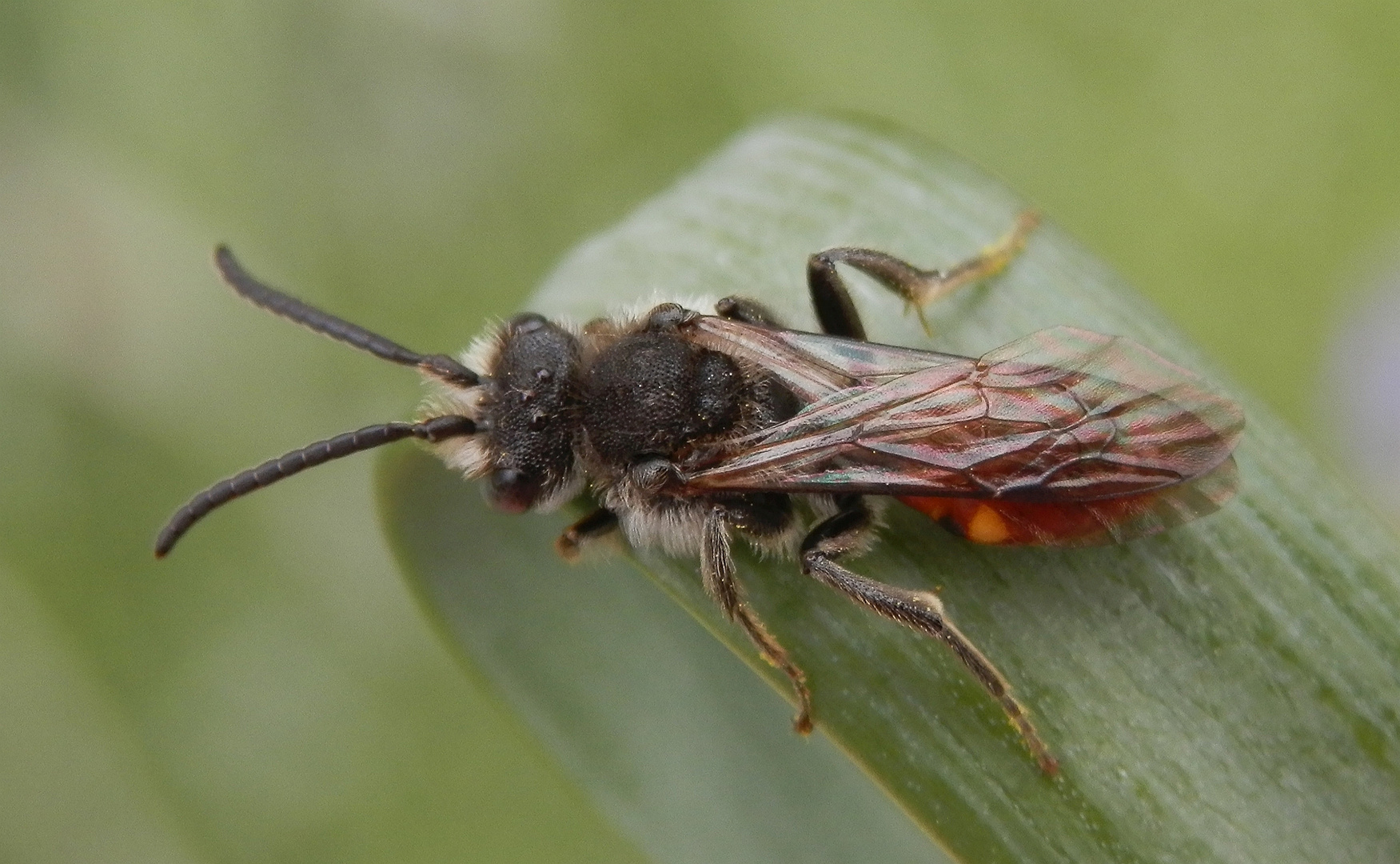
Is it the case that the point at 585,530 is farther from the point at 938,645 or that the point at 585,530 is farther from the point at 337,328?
the point at 938,645

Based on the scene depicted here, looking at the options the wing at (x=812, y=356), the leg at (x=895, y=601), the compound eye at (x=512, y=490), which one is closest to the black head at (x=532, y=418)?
the compound eye at (x=512, y=490)

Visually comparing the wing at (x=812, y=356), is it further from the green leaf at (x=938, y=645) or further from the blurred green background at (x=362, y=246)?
the blurred green background at (x=362, y=246)

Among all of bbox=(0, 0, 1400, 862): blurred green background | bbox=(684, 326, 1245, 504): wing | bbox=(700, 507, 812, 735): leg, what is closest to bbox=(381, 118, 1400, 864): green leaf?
bbox=(700, 507, 812, 735): leg

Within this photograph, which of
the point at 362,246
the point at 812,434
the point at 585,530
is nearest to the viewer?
the point at 812,434

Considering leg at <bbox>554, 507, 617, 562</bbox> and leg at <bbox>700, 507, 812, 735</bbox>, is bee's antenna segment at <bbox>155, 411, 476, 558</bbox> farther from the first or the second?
leg at <bbox>700, 507, 812, 735</bbox>

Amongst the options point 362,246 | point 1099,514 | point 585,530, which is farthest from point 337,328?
point 362,246
